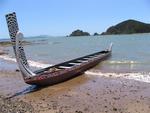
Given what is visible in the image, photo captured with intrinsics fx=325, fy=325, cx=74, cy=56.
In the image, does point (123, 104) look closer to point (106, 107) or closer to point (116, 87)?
point (106, 107)

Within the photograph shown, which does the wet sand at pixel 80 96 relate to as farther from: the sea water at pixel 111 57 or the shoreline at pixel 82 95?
the sea water at pixel 111 57

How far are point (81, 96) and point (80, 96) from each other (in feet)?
0.13

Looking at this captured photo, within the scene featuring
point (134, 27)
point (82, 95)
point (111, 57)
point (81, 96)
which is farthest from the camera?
point (134, 27)

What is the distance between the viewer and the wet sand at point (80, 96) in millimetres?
10383

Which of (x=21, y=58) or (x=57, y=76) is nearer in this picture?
(x=21, y=58)

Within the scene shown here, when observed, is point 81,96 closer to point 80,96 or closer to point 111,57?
point 80,96

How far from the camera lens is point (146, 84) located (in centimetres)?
1459

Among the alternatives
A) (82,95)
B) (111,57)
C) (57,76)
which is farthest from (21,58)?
(111,57)

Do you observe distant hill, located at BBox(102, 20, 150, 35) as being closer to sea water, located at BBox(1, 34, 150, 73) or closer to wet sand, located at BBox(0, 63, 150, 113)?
sea water, located at BBox(1, 34, 150, 73)

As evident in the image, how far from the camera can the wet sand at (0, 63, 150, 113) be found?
1038 centimetres

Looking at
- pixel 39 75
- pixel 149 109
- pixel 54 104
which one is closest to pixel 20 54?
pixel 39 75

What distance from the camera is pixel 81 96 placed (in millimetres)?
12492

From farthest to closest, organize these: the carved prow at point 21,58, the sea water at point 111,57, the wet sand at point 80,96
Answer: the sea water at point 111,57, the carved prow at point 21,58, the wet sand at point 80,96

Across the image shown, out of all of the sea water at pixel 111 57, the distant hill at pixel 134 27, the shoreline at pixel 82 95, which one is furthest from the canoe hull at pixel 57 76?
the distant hill at pixel 134 27
